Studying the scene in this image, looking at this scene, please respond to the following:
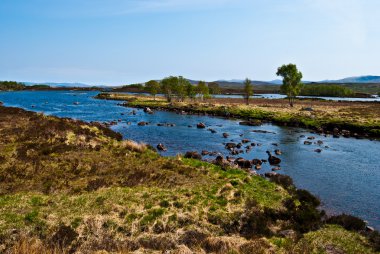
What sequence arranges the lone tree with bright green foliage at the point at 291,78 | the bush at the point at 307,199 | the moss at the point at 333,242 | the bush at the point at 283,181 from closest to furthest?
1. the moss at the point at 333,242
2. the bush at the point at 307,199
3. the bush at the point at 283,181
4. the lone tree with bright green foliage at the point at 291,78

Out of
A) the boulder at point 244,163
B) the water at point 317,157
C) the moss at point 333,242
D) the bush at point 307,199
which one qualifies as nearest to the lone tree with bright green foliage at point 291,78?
the water at point 317,157

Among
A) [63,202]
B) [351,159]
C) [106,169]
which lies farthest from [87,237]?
[351,159]

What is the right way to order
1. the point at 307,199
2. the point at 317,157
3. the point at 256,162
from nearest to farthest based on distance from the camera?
the point at 307,199 → the point at 256,162 → the point at 317,157

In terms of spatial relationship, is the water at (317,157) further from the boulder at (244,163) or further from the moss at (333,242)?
the moss at (333,242)

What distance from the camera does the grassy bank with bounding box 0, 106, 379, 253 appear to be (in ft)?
48.1

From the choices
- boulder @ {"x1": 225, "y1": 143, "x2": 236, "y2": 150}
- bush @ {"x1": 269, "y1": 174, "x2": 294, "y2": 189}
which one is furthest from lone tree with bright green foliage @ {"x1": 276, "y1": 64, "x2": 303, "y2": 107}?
bush @ {"x1": 269, "y1": 174, "x2": 294, "y2": 189}

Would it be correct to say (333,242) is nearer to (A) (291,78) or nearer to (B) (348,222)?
(B) (348,222)

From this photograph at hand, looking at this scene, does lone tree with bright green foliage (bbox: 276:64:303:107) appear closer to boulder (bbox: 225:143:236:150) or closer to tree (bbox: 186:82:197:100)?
tree (bbox: 186:82:197:100)

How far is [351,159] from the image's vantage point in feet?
141

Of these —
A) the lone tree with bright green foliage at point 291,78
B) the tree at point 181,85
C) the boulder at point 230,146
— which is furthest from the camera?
the tree at point 181,85

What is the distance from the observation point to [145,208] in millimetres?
19156

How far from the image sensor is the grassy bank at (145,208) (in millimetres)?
14672

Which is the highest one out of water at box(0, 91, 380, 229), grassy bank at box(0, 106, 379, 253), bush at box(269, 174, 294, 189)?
grassy bank at box(0, 106, 379, 253)

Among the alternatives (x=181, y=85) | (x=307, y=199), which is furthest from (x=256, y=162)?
(x=181, y=85)
